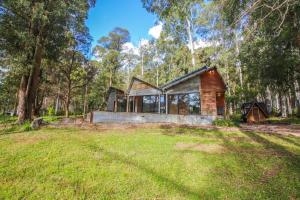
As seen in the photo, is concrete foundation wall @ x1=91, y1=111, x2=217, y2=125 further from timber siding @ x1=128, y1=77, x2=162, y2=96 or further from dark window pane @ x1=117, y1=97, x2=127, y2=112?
dark window pane @ x1=117, y1=97, x2=127, y2=112

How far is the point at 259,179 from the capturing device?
4.65m

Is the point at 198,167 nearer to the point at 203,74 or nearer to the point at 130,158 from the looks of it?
the point at 130,158

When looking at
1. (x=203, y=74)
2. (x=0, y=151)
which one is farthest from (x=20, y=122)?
(x=203, y=74)

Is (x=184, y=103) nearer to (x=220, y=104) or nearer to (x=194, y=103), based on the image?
(x=194, y=103)

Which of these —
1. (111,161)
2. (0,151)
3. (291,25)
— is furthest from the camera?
(291,25)

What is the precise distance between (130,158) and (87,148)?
180 centimetres

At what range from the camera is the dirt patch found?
671cm

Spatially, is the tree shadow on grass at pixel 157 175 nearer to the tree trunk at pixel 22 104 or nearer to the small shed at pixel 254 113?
the tree trunk at pixel 22 104

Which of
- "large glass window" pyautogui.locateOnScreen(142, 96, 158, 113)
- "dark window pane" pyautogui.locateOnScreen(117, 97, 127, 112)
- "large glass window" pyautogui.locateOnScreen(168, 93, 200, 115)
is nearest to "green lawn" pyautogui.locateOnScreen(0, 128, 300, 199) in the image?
"large glass window" pyautogui.locateOnScreen(168, 93, 200, 115)

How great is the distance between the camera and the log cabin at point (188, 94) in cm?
1600

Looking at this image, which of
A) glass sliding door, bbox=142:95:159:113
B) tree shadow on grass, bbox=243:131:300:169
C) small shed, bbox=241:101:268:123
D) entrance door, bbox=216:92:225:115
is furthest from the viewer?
glass sliding door, bbox=142:95:159:113

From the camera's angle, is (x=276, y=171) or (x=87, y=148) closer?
(x=276, y=171)

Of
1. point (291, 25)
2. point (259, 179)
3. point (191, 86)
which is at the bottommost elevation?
point (259, 179)

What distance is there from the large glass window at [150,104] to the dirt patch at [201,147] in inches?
458
